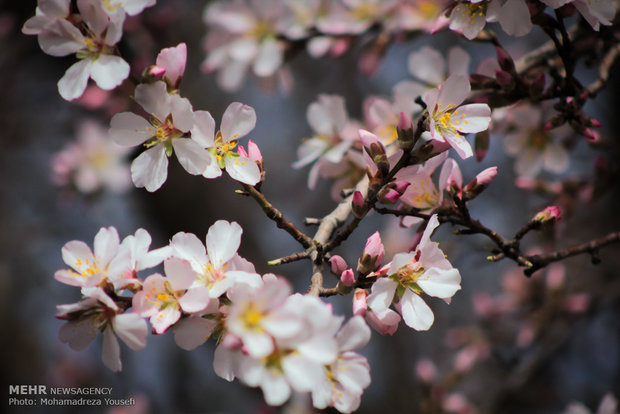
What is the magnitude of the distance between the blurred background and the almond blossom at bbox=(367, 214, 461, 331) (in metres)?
1.08

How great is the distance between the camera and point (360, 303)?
96 centimetres

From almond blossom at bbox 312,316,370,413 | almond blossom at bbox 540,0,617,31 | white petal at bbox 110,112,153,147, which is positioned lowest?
almond blossom at bbox 312,316,370,413

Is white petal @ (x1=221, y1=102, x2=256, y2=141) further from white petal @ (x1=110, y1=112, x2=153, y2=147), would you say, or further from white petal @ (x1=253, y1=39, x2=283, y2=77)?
white petal @ (x1=253, y1=39, x2=283, y2=77)

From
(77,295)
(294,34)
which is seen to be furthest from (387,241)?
(77,295)

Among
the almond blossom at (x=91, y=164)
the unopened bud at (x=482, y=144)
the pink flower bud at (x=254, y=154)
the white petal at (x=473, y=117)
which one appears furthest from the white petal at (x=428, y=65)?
the almond blossom at (x=91, y=164)

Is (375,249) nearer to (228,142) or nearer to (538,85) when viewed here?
(228,142)

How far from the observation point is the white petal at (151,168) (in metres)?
1.04

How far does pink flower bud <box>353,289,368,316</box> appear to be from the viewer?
37.4 inches

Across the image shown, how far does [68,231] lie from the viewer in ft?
10.2

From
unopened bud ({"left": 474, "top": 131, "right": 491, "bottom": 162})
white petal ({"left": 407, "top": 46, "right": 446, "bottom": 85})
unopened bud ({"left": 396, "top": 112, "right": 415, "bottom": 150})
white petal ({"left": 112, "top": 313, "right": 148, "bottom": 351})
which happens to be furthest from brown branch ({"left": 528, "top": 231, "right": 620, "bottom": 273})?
white petal ({"left": 112, "top": 313, "right": 148, "bottom": 351})

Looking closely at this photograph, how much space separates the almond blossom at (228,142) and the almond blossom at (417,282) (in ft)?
1.08

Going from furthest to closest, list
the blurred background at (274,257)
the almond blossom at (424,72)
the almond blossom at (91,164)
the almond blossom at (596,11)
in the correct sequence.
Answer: the almond blossom at (91,164)
the blurred background at (274,257)
the almond blossom at (424,72)
the almond blossom at (596,11)

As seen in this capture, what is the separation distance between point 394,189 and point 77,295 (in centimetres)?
257

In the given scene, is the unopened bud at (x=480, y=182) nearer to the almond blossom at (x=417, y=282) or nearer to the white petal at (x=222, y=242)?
the almond blossom at (x=417, y=282)
